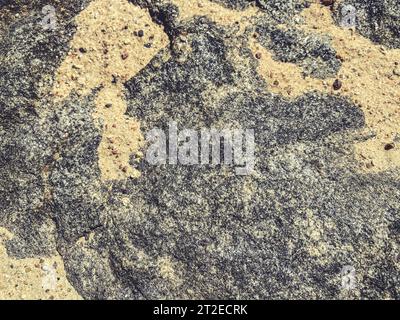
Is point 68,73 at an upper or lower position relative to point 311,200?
upper

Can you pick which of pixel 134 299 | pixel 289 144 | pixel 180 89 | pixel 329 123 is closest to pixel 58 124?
pixel 180 89

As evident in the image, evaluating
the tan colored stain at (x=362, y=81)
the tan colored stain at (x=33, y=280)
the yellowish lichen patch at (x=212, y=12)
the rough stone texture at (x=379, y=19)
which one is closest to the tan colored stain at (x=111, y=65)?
the yellowish lichen patch at (x=212, y=12)

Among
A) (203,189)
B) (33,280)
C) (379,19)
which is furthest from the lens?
(379,19)

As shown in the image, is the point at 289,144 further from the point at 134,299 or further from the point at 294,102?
the point at 134,299

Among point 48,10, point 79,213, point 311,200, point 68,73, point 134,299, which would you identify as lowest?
point 134,299

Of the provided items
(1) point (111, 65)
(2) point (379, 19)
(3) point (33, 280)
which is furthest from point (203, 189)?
(2) point (379, 19)

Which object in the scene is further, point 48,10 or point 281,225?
point 48,10

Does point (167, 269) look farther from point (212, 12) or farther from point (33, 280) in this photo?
point (212, 12)

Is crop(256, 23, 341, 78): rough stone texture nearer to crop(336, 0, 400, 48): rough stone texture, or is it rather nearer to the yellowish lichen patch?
the yellowish lichen patch
